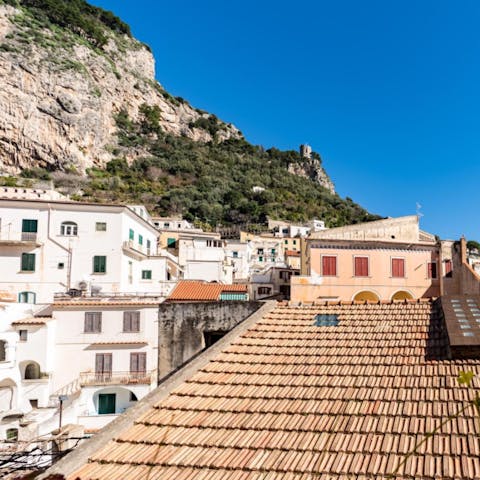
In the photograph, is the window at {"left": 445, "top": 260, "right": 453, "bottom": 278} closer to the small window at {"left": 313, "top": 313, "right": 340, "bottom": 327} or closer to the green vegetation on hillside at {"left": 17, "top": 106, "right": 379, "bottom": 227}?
the small window at {"left": 313, "top": 313, "right": 340, "bottom": 327}

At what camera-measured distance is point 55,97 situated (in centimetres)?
8519

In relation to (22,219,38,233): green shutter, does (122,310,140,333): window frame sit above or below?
below

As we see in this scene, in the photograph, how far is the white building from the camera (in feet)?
99.5

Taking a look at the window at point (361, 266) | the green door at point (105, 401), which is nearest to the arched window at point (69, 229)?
the green door at point (105, 401)

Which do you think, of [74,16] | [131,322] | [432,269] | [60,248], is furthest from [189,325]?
[74,16]

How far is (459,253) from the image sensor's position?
2825 centimetres

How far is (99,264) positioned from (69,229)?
3.49m

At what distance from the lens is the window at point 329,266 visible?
27203 millimetres

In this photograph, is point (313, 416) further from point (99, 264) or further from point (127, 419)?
point (99, 264)

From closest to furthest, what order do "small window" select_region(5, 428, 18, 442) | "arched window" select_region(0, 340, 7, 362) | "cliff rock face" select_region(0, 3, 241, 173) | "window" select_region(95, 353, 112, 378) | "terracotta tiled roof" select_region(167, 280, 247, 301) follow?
1. "small window" select_region(5, 428, 18, 442)
2. "arched window" select_region(0, 340, 7, 362)
3. "window" select_region(95, 353, 112, 378)
4. "terracotta tiled roof" select_region(167, 280, 247, 301)
5. "cliff rock face" select_region(0, 3, 241, 173)

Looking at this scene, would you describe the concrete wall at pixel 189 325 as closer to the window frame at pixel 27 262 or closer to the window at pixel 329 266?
the window at pixel 329 266

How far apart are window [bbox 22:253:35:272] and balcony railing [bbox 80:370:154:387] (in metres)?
9.72

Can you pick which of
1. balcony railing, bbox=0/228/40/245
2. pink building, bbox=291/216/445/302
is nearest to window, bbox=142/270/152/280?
balcony railing, bbox=0/228/40/245

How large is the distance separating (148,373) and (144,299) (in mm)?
4708
